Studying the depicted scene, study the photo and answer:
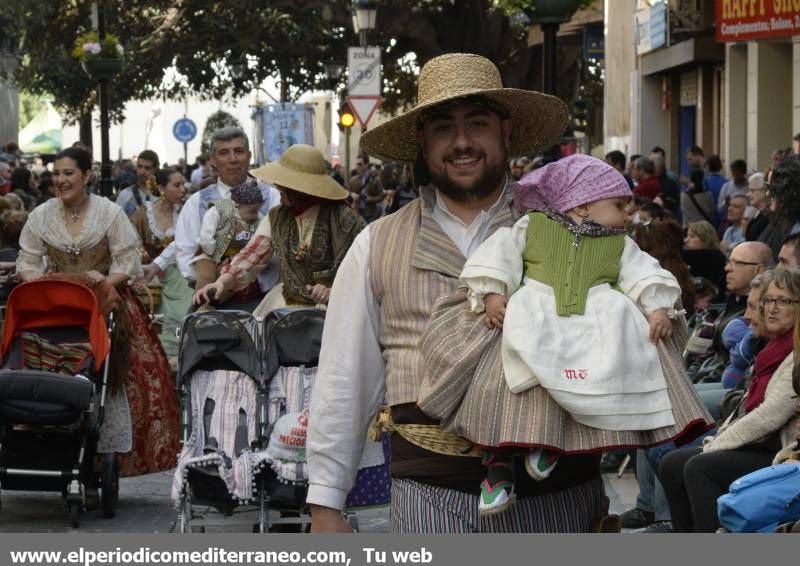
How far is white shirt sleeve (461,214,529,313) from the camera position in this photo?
418cm

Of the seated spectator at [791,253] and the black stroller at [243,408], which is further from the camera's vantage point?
the seated spectator at [791,253]

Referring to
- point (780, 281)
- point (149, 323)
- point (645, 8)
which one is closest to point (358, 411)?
point (780, 281)

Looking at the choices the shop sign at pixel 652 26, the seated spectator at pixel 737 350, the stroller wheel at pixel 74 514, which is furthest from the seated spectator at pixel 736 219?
the shop sign at pixel 652 26

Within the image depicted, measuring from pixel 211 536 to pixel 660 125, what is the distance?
109ft

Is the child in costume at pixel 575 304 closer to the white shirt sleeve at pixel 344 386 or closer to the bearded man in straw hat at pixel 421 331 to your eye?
the bearded man in straw hat at pixel 421 331

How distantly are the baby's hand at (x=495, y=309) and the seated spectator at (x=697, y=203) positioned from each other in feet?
54.2

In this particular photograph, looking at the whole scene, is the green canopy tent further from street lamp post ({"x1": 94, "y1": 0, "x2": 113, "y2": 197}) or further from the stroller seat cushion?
the stroller seat cushion

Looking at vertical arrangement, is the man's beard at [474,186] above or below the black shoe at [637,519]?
above

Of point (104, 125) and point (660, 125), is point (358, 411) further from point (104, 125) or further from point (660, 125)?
point (660, 125)

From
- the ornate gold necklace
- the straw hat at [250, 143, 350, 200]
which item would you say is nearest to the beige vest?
the straw hat at [250, 143, 350, 200]

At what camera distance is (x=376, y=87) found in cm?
2655

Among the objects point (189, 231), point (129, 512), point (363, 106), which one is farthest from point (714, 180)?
point (129, 512)

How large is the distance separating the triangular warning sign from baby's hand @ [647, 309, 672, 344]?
21.5m

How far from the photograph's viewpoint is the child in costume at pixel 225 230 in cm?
994
